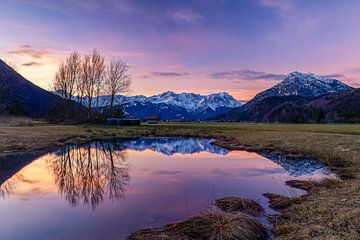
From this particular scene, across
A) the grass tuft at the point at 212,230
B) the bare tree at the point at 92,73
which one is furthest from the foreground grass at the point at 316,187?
the bare tree at the point at 92,73

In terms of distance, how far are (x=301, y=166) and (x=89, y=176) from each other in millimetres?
16942

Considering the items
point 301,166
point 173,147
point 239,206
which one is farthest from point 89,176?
point 173,147

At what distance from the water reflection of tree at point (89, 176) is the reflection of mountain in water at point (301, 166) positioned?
41.5 ft

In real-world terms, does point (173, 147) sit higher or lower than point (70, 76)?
lower

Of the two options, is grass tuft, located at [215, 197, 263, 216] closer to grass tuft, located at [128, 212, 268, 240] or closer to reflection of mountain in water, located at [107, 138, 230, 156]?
grass tuft, located at [128, 212, 268, 240]

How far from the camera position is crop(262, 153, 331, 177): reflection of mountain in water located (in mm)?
24172

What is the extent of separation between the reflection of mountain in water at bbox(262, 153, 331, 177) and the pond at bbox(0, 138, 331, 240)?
0.22 ft

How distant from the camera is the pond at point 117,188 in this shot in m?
12.3

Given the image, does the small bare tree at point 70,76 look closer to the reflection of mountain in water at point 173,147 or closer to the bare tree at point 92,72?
the bare tree at point 92,72

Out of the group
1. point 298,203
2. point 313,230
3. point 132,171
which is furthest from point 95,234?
point 132,171

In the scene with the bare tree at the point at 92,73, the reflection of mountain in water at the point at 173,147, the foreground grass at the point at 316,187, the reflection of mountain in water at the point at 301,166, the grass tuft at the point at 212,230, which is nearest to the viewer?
the foreground grass at the point at 316,187

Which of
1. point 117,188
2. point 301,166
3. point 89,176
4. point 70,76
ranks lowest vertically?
point 89,176

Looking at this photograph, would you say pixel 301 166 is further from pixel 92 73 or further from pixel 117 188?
pixel 92 73

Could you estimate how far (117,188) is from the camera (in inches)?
742
